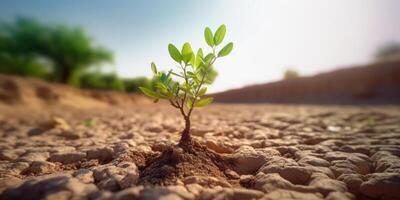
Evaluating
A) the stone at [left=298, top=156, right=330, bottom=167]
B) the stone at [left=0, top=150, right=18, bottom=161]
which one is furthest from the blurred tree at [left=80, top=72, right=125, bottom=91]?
the stone at [left=298, top=156, right=330, bottom=167]

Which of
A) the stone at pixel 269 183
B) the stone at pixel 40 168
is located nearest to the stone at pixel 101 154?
the stone at pixel 40 168

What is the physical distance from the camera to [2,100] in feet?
26.1

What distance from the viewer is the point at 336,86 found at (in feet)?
32.6

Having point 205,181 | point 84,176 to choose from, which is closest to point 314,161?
point 205,181

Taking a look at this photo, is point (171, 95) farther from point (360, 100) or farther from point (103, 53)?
point (103, 53)

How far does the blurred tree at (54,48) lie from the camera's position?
17.8 metres

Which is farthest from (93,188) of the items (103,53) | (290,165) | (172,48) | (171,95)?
(103,53)

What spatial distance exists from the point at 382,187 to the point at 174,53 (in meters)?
1.38

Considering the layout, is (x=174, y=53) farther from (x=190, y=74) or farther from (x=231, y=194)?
(x=231, y=194)

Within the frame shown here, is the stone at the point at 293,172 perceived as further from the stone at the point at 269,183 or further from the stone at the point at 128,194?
the stone at the point at 128,194

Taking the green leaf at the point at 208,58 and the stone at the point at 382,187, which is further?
the green leaf at the point at 208,58

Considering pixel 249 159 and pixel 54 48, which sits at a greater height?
pixel 54 48

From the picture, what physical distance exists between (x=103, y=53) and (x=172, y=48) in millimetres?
18924

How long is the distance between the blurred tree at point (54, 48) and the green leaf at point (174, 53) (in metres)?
18.3
